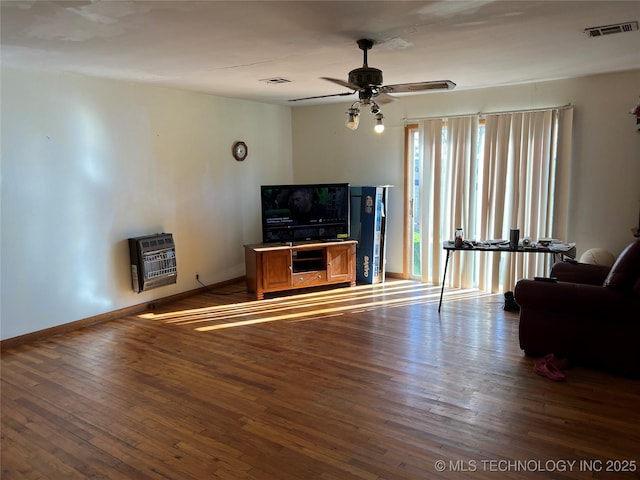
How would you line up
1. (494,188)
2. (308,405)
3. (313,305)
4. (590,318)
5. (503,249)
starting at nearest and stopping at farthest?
(308,405), (590,318), (503,249), (313,305), (494,188)

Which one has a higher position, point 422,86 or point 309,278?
point 422,86

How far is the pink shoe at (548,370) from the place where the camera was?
3.23m

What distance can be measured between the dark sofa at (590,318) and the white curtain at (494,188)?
5.88ft

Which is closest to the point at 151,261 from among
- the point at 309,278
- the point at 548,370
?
the point at 309,278

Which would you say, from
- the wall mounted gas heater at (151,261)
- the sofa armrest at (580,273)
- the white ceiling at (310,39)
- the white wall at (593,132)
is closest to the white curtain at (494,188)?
the white wall at (593,132)

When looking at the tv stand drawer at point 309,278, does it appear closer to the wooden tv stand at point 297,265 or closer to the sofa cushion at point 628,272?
the wooden tv stand at point 297,265

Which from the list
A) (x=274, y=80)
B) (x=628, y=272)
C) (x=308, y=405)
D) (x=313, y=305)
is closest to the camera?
(x=308, y=405)

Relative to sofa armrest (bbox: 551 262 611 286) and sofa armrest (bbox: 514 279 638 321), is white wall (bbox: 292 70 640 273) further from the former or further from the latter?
sofa armrest (bbox: 514 279 638 321)

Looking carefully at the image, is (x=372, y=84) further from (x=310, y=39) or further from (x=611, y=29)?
(x=611, y=29)

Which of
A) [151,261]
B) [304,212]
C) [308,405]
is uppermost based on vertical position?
[304,212]

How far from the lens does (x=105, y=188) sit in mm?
4672

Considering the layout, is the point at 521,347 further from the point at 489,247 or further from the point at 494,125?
the point at 494,125

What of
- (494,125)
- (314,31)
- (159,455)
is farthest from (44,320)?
(494,125)

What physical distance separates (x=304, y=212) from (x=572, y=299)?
335 centimetres
